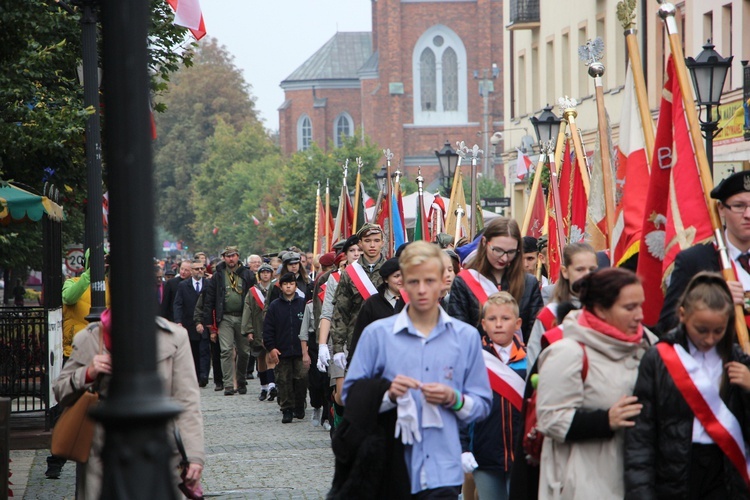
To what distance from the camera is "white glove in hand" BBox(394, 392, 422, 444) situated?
5922mm

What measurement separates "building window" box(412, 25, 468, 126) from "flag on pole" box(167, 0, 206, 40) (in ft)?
241

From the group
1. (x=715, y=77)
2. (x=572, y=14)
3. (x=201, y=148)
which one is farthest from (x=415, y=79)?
(x=715, y=77)

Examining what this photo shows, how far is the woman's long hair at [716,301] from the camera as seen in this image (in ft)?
17.7

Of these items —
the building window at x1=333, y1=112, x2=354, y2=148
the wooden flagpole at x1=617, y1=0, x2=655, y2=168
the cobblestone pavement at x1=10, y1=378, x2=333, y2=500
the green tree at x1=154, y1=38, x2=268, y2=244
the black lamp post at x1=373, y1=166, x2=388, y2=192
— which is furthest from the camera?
the building window at x1=333, y1=112, x2=354, y2=148

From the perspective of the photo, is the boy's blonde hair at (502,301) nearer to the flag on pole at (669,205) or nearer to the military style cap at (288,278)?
the flag on pole at (669,205)

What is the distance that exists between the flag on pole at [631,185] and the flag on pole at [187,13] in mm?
6143

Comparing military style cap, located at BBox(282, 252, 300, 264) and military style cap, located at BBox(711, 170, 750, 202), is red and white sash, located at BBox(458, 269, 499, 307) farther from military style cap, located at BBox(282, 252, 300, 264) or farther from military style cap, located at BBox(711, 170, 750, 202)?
military style cap, located at BBox(282, 252, 300, 264)

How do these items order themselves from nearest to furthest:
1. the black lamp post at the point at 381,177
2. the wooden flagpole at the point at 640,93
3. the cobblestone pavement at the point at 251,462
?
the wooden flagpole at the point at 640,93 < the cobblestone pavement at the point at 251,462 < the black lamp post at the point at 381,177

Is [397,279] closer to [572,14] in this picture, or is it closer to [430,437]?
[430,437]

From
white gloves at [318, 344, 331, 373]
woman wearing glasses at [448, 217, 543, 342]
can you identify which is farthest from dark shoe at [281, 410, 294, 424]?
A: woman wearing glasses at [448, 217, 543, 342]

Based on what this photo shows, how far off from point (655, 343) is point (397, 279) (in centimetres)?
417

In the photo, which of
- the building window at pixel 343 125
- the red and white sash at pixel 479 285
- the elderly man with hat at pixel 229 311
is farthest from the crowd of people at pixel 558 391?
the building window at pixel 343 125

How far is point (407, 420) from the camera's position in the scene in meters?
5.94

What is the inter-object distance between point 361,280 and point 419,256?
557 centimetres
